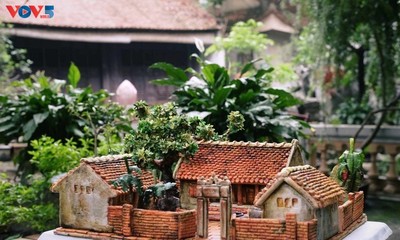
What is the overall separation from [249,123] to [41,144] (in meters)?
2.25

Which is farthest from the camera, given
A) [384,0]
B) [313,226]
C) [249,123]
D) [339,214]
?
[384,0]

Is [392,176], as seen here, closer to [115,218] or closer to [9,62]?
[115,218]

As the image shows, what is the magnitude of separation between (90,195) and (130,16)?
7.23 m

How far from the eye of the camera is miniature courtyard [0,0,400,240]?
3777mm

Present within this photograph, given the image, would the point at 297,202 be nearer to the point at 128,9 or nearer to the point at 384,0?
the point at 384,0

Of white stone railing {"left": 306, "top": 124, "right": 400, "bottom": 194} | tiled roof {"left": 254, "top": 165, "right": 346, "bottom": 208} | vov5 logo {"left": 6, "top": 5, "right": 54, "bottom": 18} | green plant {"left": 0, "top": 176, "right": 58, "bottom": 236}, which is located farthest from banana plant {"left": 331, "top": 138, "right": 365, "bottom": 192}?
white stone railing {"left": 306, "top": 124, "right": 400, "bottom": 194}

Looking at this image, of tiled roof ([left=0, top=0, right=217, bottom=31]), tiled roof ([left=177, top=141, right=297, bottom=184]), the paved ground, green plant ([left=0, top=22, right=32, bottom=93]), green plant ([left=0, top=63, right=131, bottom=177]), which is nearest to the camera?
tiled roof ([left=177, top=141, right=297, bottom=184])

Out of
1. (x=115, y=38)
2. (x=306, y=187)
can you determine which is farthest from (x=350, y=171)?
(x=115, y=38)

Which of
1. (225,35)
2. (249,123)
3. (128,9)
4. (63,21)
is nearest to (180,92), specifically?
(249,123)

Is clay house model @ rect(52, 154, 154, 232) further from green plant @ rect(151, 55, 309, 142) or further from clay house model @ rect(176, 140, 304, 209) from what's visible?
green plant @ rect(151, 55, 309, 142)

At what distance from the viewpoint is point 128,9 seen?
1089 centimetres

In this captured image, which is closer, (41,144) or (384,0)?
(41,144)

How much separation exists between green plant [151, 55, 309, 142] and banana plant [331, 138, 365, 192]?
1.90m

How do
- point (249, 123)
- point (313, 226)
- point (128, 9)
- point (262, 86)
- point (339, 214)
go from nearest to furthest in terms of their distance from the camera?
point (313, 226)
point (339, 214)
point (249, 123)
point (262, 86)
point (128, 9)
